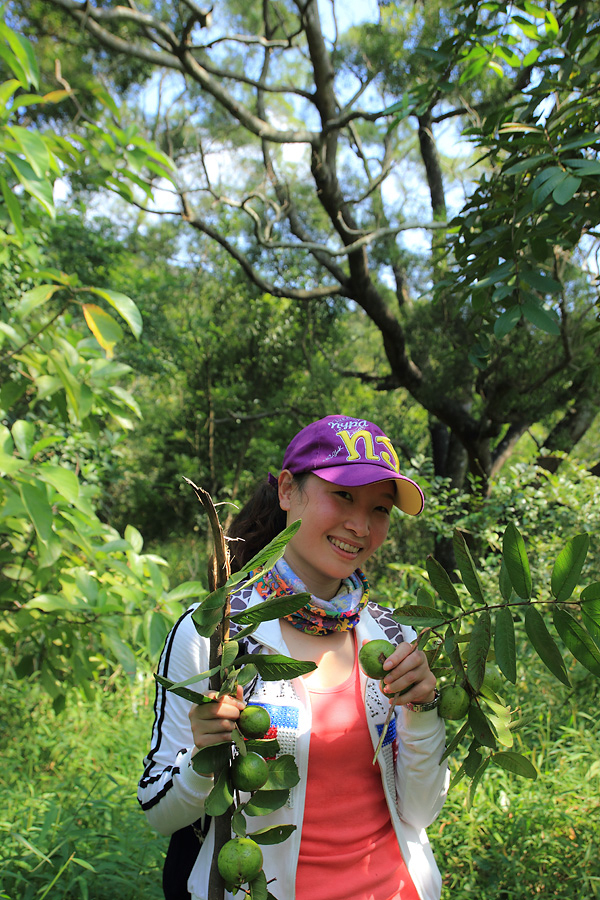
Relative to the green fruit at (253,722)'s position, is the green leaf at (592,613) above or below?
above

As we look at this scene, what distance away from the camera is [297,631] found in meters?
1.37

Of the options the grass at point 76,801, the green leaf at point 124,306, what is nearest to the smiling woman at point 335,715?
the green leaf at point 124,306

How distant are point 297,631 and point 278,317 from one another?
19.7 feet

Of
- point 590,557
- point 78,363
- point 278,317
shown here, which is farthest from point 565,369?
point 78,363

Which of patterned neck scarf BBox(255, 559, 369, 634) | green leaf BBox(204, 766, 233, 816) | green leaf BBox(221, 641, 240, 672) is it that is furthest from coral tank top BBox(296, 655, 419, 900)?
green leaf BBox(221, 641, 240, 672)

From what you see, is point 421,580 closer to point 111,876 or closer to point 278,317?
point 111,876

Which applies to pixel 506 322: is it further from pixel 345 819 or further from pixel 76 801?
pixel 76 801

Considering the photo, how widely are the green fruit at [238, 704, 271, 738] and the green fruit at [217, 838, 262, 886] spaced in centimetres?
13

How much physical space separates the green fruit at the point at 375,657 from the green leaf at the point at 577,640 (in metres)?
0.31

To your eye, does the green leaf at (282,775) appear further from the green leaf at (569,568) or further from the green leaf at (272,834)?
the green leaf at (569,568)

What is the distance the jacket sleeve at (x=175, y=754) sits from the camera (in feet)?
3.56

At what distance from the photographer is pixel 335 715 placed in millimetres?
1259

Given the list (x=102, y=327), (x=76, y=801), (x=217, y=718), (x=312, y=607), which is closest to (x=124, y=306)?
(x=102, y=327)

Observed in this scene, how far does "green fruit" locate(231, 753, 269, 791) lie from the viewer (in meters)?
0.78
